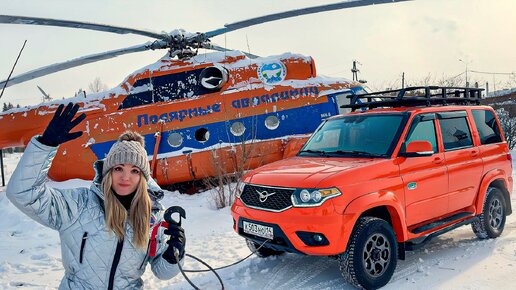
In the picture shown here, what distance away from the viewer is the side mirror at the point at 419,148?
4277 millimetres

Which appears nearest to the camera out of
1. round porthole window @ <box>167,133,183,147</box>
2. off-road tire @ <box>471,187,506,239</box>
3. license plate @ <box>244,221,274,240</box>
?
license plate @ <box>244,221,274,240</box>

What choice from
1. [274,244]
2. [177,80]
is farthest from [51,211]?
[177,80]

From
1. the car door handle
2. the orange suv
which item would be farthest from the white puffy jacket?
the car door handle

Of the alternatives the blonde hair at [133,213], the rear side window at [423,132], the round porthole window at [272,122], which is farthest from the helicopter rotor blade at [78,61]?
the blonde hair at [133,213]

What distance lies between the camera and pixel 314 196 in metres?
3.83

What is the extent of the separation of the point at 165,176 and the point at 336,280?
5560 mm

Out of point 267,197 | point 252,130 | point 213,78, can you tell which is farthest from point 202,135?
point 267,197

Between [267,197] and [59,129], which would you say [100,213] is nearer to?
[59,129]

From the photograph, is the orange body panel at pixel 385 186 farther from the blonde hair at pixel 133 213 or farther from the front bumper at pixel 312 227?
the blonde hair at pixel 133 213

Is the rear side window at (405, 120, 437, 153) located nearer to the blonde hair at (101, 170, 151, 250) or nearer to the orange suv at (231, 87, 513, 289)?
the orange suv at (231, 87, 513, 289)

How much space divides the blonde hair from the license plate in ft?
5.67

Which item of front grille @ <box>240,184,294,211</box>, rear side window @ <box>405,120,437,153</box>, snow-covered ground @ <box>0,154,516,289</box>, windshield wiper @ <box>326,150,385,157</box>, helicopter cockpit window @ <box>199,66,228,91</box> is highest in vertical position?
helicopter cockpit window @ <box>199,66,228,91</box>

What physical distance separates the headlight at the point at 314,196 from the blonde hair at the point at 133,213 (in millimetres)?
1681

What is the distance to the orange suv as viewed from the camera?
152 inches
